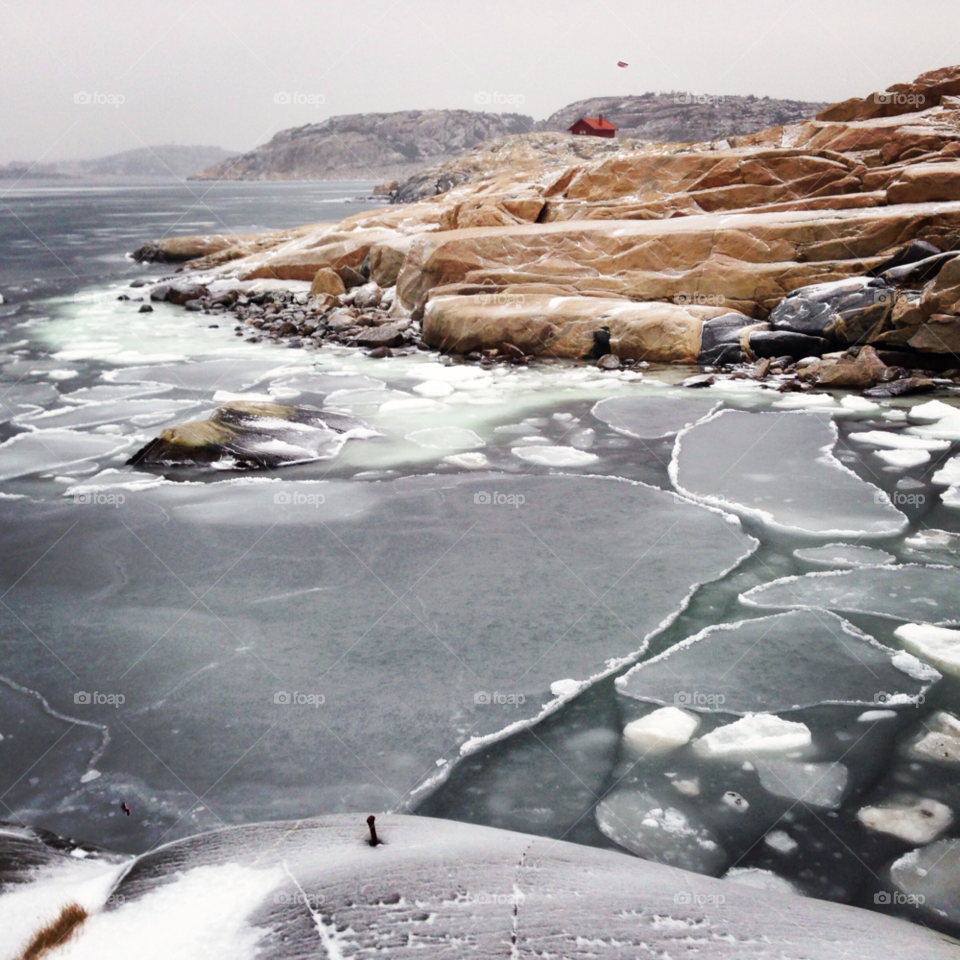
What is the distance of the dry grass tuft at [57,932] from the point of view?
1.63m

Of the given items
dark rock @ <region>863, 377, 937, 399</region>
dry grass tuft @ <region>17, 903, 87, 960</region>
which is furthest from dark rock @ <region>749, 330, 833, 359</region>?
dry grass tuft @ <region>17, 903, 87, 960</region>

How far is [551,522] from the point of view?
5297mm

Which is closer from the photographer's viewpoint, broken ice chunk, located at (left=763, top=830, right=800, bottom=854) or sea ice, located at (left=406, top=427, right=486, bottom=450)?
broken ice chunk, located at (left=763, top=830, right=800, bottom=854)

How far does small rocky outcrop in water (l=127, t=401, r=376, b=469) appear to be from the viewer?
21.3 ft

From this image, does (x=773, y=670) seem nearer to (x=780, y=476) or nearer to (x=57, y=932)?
(x=780, y=476)

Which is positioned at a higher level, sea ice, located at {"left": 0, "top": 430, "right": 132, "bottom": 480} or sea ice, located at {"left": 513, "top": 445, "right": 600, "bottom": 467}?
sea ice, located at {"left": 0, "top": 430, "right": 132, "bottom": 480}

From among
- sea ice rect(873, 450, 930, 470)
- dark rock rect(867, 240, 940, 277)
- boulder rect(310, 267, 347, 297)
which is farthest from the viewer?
boulder rect(310, 267, 347, 297)

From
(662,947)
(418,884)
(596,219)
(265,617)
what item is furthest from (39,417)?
(596,219)

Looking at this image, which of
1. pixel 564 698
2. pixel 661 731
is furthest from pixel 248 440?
pixel 661 731

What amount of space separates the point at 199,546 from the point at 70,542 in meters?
0.90

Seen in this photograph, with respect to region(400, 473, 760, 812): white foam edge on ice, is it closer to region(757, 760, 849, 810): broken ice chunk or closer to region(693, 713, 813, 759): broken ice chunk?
region(693, 713, 813, 759): broken ice chunk

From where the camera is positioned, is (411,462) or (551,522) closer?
(551,522)

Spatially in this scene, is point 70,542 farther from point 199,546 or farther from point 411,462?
point 411,462

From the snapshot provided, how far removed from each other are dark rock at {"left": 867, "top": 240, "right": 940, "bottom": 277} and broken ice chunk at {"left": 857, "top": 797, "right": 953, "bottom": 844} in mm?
8630
